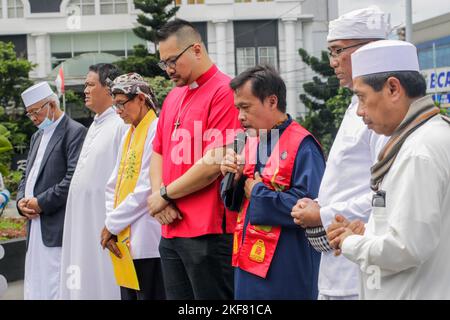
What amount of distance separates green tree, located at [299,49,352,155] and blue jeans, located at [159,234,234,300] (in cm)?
2328

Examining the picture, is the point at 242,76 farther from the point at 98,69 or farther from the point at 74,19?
the point at 74,19

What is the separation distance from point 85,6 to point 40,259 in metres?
36.1

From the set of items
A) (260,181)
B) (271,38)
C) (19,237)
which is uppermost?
(271,38)

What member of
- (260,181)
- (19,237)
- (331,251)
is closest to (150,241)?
(260,181)

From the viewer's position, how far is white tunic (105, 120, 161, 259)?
4691mm

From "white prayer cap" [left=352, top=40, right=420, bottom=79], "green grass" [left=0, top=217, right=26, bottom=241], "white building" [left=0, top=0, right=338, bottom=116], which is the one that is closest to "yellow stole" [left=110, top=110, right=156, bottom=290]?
"white prayer cap" [left=352, top=40, right=420, bottom=79]

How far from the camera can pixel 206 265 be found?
159 inches

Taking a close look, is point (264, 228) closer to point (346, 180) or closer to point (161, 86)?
point (346, 180)

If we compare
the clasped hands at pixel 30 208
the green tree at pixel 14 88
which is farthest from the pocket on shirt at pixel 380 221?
the green tree at pixel 14 88

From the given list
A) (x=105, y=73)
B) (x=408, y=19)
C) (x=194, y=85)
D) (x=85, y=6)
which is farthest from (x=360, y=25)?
(x=85, y=6)

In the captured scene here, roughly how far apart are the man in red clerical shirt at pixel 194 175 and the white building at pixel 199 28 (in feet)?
110

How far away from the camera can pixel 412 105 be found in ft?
8.36

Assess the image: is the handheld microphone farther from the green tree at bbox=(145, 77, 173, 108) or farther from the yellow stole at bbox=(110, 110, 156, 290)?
the green tree at bbox=(145, 77, 173, 108)

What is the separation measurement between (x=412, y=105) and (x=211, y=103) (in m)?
1.78
